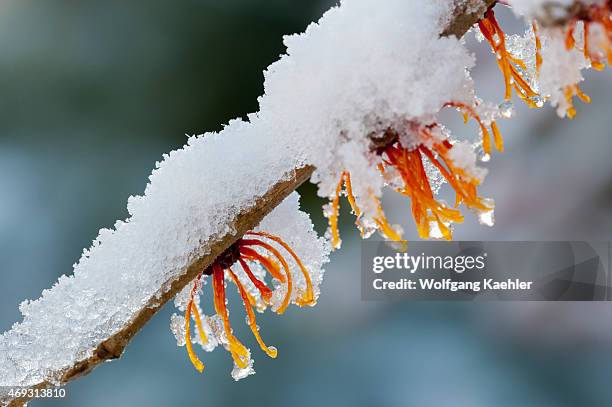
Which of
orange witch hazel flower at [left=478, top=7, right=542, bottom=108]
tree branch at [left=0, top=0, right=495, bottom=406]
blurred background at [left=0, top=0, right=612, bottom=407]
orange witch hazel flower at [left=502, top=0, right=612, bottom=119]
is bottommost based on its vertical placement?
tree branch at [left=0, top=0, right=495, bottom=406]

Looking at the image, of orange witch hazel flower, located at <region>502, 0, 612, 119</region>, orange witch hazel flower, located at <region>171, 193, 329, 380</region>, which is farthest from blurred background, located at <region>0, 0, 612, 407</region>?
orange witch hazel flower, located at <region>502, 0, 612, 119</region>

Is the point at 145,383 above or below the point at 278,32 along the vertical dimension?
below

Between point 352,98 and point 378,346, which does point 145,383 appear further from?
point 352,98

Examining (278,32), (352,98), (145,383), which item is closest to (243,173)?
(352,98)

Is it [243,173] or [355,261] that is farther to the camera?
[355,261]

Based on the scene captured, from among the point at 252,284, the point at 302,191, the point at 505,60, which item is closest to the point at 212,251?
the point at 252,284

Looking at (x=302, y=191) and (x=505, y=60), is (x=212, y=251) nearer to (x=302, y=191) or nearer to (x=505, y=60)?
(x=505, y=60)

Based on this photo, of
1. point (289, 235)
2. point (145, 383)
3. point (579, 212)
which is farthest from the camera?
point (579, 212)

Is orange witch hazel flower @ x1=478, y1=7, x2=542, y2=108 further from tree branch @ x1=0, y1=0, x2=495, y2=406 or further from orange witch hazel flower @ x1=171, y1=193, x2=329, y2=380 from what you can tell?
orange witch hazel flower @ x1=171, y1=193, x2=329, y2=380
